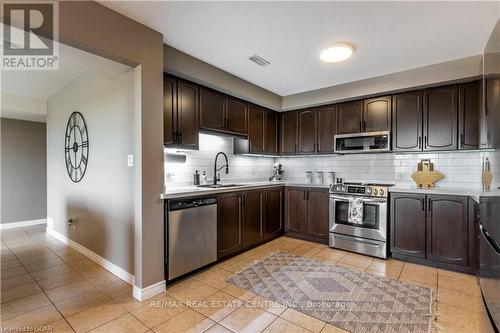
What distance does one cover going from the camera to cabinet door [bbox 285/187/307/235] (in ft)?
13.6

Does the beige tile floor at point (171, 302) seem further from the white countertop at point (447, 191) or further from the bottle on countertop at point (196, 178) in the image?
the bottle on countertop at point (196, 178)

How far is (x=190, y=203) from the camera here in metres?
2.71

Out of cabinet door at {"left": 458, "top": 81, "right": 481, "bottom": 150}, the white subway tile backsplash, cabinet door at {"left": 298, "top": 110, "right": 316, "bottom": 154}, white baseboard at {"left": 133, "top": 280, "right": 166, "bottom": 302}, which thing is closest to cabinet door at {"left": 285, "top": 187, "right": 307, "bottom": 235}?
the white subway tile backsplash

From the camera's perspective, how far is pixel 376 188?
3391mm

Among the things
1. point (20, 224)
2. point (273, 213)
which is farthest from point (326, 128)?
point (20, 224)

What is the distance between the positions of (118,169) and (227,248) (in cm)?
165

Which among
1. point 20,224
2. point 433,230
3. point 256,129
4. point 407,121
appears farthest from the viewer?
point 20,224

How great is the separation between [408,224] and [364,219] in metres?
0.53

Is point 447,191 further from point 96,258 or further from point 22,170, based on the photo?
point 22,170

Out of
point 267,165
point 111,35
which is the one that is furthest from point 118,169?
point 267,165

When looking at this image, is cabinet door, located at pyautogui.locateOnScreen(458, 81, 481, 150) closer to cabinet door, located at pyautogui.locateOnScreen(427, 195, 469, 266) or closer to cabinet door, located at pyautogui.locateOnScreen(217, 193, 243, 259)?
cabinet door, located at pyautogui.locateOnScreen(427, 195, 469, 266)

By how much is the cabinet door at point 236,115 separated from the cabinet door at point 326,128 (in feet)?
4.27

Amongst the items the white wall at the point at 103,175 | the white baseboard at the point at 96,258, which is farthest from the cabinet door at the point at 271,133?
the white baseboard at the point at 96,258

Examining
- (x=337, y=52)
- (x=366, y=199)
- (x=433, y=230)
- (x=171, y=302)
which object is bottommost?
(x=171, y=302)
